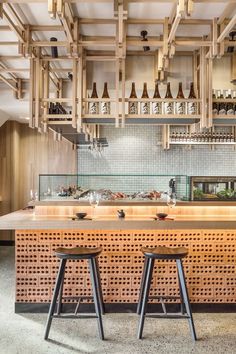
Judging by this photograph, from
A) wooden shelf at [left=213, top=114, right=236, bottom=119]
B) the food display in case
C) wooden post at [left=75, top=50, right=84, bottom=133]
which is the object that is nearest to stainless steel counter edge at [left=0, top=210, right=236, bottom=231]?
the food display in case

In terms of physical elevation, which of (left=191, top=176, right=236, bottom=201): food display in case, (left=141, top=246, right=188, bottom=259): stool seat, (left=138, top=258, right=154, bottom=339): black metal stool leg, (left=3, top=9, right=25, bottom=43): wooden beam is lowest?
(left=138, top=258, right=154, bottom=339): black metal stool leg

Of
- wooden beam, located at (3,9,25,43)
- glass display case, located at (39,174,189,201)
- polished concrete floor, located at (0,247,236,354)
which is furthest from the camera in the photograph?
glass display case, located at (39,174,189,201)

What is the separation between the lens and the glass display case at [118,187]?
4.91 metres

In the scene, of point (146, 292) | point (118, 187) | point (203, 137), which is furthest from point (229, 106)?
point (146, 292)

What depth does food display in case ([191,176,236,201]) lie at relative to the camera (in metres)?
4.80

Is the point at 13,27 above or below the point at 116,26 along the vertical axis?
below

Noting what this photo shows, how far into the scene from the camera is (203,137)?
731 centimetres

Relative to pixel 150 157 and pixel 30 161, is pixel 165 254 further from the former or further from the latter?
pixel 30 161

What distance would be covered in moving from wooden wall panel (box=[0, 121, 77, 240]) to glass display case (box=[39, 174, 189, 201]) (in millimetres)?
2894

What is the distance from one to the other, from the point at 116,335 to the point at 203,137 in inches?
188

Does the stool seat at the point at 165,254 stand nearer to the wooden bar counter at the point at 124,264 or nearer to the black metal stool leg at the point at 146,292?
the black metal stool leg at the point at 146,292

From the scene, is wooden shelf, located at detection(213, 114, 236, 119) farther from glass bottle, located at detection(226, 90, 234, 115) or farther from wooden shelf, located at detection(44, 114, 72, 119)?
wooden shelf, located at detection(44, 114, 72, 119)

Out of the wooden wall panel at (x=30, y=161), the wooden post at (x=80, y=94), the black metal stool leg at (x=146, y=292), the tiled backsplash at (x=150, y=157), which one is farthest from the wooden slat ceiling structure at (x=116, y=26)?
Result: the tiled backsplash at (x=150, y=157)

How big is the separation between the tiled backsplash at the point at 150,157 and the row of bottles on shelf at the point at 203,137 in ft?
2.16
